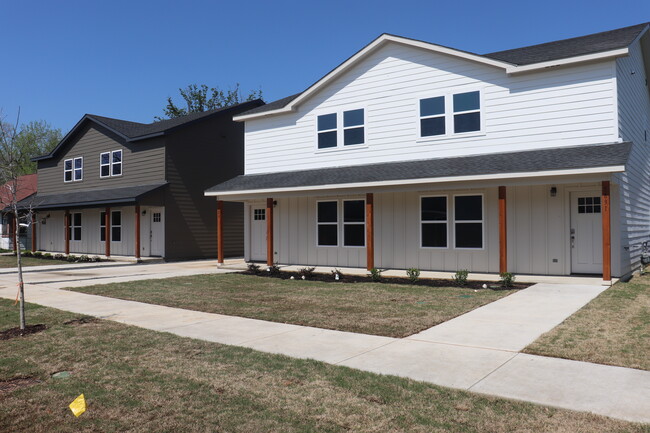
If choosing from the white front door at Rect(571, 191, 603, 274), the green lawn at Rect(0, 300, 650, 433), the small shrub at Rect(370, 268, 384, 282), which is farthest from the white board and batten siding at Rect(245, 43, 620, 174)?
the green lawn at Rect(0, 300, 650, 433)

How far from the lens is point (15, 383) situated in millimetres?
4883

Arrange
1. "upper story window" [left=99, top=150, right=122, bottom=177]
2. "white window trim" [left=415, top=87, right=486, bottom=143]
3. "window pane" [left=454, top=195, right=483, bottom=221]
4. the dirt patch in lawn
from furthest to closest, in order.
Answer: "upper story window" [left=99, top=150, right=122, bottom=177], "window pane" [left=454, top=195, right=483, bottom=221], "white window trim" [left=415, top=87, right=486, bottom=143], the dirt patch in lawn

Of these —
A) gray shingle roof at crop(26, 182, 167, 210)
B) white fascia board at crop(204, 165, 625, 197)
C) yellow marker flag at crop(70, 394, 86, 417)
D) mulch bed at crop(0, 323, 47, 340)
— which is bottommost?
yellow marker flag at crop(70, 394, 86, 417)

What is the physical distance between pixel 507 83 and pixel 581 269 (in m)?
5.37

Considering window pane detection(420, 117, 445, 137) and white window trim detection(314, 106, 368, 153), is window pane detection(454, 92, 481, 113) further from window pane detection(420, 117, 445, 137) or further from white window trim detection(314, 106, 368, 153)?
white window trim detection(314, 106, 368, 153)

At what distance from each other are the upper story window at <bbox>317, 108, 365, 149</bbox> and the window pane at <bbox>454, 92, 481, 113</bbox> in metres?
3.14

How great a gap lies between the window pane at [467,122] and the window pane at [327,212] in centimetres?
487

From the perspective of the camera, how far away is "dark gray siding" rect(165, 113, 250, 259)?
72.3ft

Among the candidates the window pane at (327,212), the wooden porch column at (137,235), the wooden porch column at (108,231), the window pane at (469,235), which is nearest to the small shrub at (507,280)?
the window pane at (469,235)

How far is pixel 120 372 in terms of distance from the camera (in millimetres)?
5172

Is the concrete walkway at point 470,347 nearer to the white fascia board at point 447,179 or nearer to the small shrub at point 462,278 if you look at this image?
the small shrub at point 462,278

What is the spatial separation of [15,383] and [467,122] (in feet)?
41.2

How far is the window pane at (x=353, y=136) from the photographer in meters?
16.2

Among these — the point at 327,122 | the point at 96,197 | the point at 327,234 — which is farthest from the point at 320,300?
the point at 96,197
